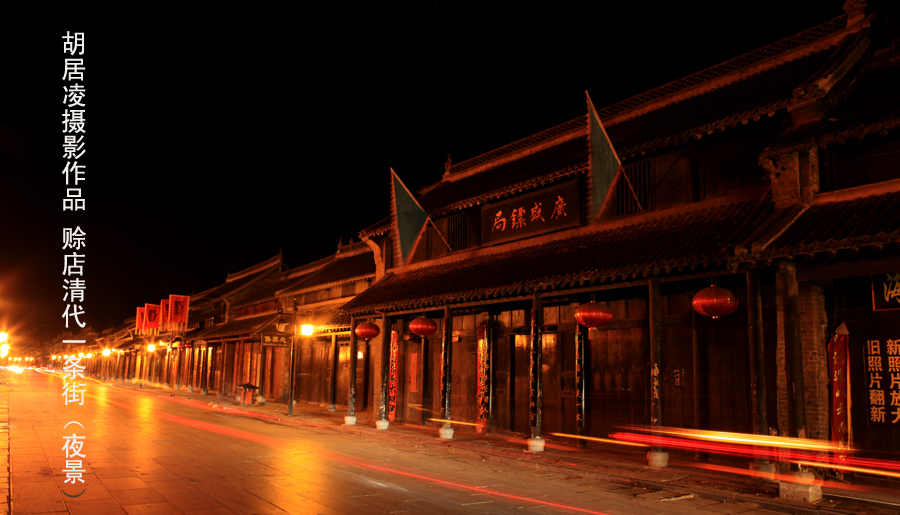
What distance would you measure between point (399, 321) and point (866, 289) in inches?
535

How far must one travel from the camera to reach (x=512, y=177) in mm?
16922

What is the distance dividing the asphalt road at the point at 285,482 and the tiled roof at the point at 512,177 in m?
7.03

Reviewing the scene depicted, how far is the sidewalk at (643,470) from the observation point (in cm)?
809

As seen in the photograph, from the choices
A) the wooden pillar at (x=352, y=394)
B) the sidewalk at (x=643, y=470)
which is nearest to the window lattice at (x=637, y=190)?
the sidewalk at (x=643, y=470)

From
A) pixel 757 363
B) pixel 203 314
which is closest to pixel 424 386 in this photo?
pixel 757 363

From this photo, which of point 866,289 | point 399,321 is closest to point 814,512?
point 866,289

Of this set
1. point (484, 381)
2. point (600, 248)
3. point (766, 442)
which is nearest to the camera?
point (766, 442)

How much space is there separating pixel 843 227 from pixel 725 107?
463cm

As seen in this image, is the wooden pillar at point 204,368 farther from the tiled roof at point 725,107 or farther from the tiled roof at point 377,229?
the tiled roof at point 725,107

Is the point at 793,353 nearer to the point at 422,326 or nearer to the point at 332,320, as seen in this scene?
the point at 422,326

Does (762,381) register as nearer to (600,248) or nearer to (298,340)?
(600,248)

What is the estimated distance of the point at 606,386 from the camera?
1327 cm

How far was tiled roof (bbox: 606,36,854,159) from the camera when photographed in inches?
420

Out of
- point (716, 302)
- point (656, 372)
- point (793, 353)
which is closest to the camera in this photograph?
point (793, 353)
